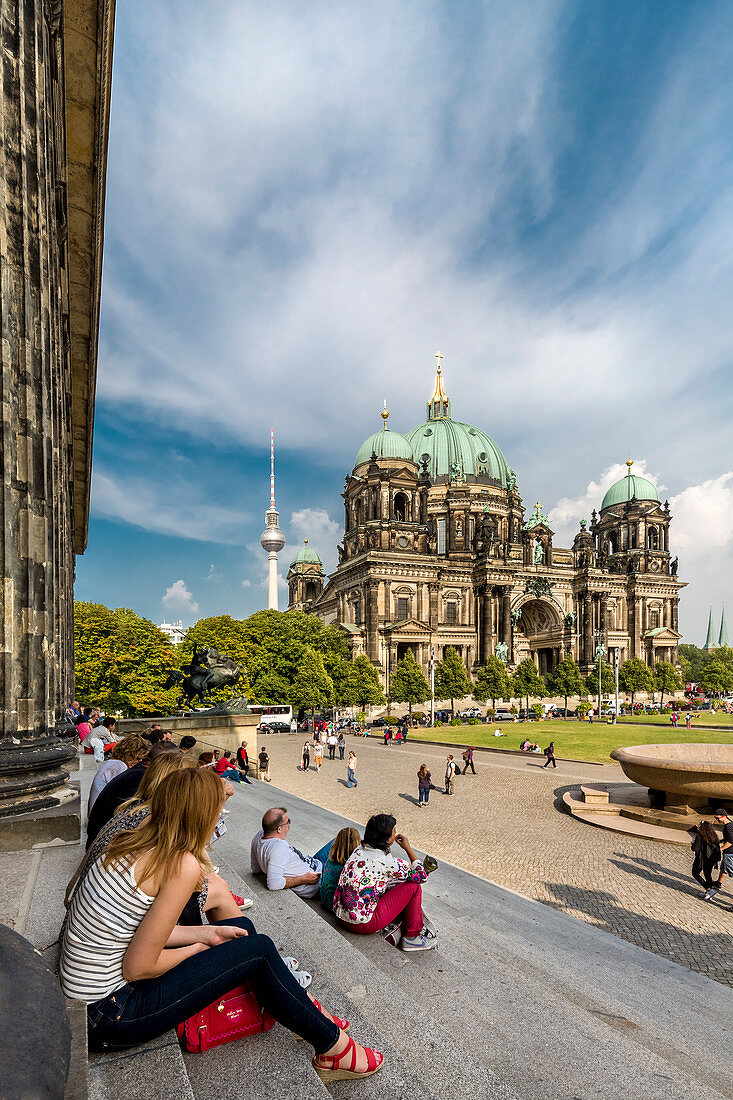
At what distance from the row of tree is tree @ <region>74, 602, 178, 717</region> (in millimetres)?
72

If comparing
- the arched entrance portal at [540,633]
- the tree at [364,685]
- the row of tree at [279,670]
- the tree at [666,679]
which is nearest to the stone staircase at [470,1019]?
the row of tree at [279,670]

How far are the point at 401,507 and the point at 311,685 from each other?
2822 cm

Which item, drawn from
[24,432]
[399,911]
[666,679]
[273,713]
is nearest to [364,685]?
[273,713]

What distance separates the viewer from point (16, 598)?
20.6ft

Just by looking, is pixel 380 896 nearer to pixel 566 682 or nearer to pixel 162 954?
pixel 162 954

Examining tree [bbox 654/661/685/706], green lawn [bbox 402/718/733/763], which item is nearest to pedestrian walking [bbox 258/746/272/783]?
green lawn [bbox 402/718/733/763]

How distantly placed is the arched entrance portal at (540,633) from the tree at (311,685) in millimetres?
32401

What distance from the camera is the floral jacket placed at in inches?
203

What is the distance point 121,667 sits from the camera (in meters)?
44.6

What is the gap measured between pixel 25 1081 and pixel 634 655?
283 ft

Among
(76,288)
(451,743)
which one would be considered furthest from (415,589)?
(76,288)

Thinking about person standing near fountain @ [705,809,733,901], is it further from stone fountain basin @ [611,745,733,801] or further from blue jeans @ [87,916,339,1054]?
blue jeans @ [87,916,339,1054]

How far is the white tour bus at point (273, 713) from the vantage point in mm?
47469

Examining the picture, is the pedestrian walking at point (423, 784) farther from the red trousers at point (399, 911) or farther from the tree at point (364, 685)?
the tree at point (364, 685)
